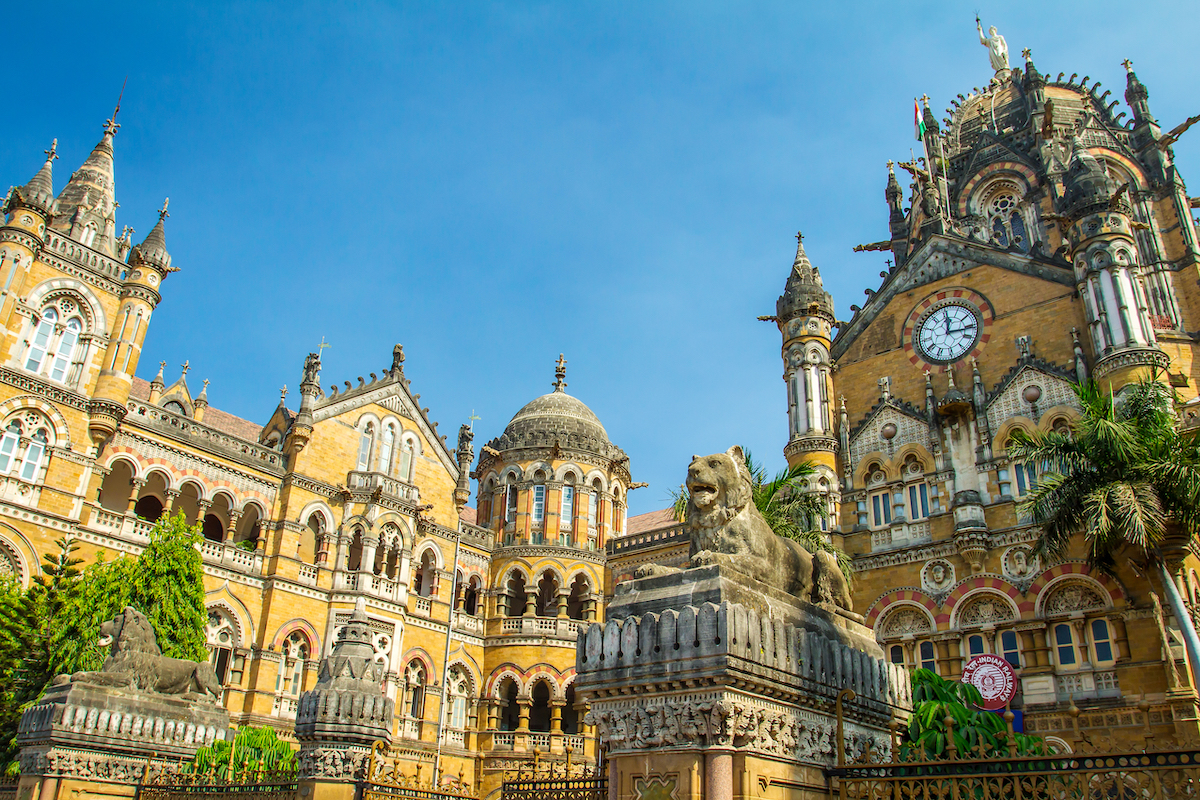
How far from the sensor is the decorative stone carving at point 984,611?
887 inches

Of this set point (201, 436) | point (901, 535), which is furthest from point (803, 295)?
point (201, 436)

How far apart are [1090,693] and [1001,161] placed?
26.7 m

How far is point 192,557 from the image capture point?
2167 cm

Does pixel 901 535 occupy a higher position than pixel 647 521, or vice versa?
pixel 647 521

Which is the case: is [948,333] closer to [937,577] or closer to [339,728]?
[937,577]

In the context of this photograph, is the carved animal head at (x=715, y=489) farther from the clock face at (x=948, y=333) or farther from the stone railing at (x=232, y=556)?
the stone railing at (x=232, y=556)

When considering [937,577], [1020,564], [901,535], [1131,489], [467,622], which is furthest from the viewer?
[467,622]

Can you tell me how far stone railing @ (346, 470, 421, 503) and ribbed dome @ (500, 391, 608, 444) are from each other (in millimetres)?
5970

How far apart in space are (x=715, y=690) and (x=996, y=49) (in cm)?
5229

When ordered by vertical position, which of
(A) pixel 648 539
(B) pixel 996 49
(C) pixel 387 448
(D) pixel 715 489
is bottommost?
(D) pixel 715 489

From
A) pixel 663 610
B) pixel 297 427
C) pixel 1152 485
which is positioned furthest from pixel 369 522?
pixel 663 610

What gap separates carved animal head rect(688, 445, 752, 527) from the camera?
7629 mm

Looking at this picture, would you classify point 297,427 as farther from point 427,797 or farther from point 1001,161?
point 1001,161

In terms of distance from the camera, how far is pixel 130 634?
35.2 feet
